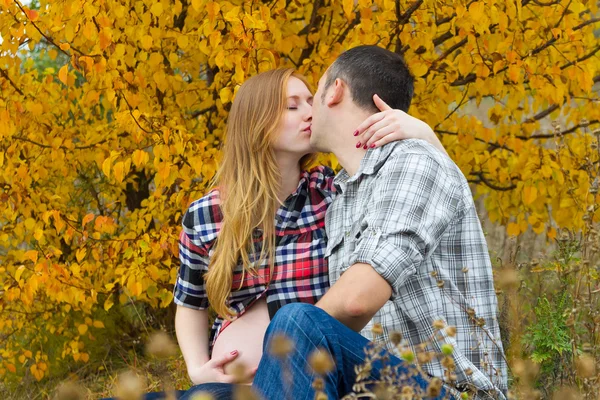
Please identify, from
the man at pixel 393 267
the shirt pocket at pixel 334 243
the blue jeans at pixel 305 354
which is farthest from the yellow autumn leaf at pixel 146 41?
the blue jeans at pixel 305 354

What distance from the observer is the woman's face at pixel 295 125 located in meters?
2.77

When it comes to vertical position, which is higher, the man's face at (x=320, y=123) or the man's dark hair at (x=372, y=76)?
the man's dark hair at (x=372, y=76)

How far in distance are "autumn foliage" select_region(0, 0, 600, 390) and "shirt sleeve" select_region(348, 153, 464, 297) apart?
2.80ft

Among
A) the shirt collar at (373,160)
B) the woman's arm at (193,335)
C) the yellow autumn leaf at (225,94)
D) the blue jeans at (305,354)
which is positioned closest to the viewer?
the blue jeans at (305,354)

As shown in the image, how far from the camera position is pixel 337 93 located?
2.62m

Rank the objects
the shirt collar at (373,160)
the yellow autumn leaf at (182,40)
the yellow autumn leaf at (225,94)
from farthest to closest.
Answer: the yellow autumn leaf at (182,40)
the yellow autumn leaf at (225,94)
the shirt collar at (373,160)

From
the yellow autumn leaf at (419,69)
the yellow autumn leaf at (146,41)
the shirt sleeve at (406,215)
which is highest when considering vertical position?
the yellow autumn leaf at (146,41)

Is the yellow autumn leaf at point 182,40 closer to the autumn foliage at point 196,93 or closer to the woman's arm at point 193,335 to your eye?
the autumn foliage at point 196,93

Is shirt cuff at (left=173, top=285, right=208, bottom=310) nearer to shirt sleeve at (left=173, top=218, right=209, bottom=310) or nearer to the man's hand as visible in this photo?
shirt sleeve at (left=173, top=218, right=209, bottom=310)

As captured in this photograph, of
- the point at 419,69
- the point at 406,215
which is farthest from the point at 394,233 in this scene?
the point at 419,69

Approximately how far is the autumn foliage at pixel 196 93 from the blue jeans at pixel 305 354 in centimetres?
128

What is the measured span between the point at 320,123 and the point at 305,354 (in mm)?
949

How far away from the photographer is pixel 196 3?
2.93m

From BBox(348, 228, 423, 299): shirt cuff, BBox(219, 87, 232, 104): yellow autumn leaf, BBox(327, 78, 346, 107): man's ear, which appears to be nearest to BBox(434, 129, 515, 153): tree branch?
BBox(219, 87, 232, 104): yellow autumn leaf
